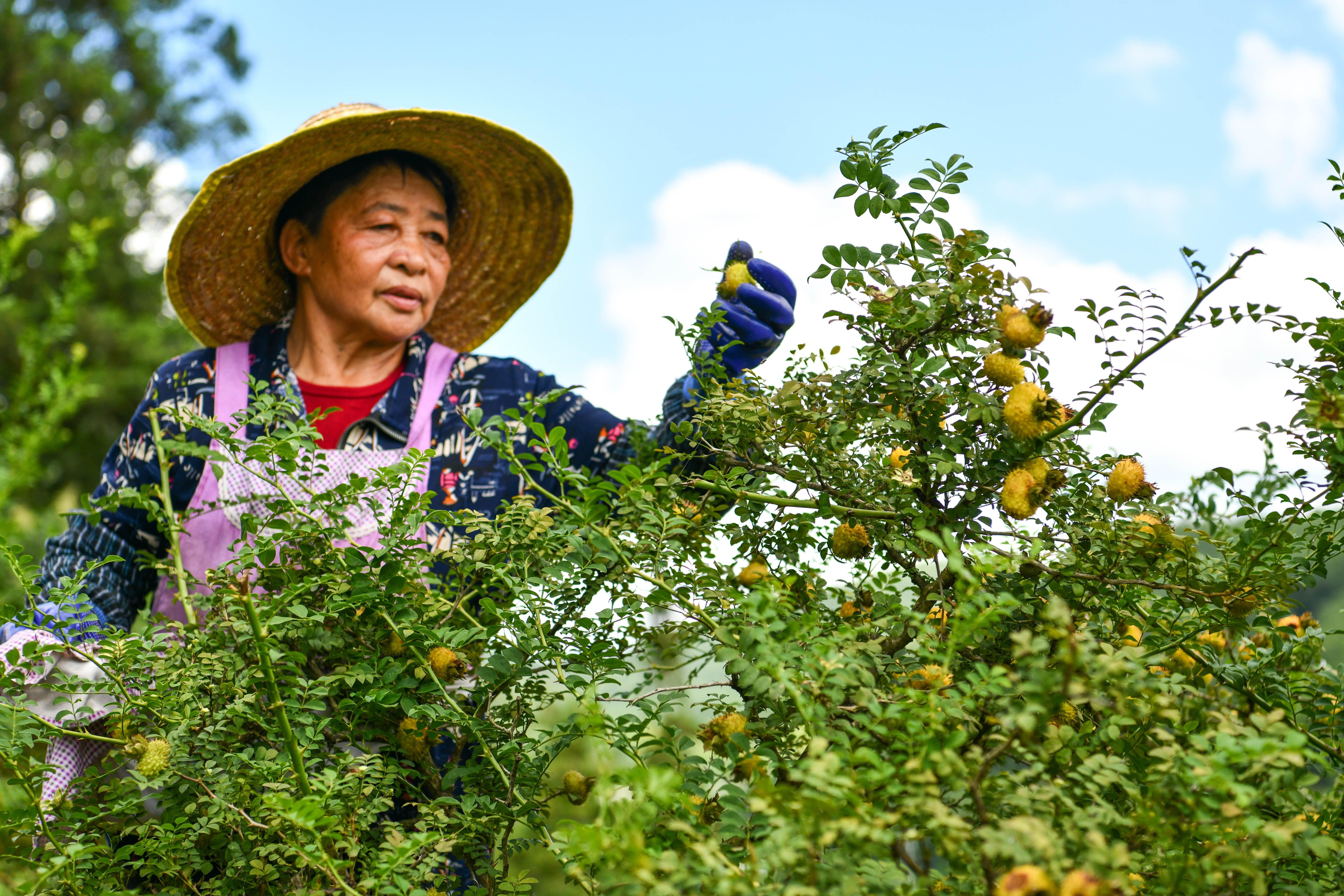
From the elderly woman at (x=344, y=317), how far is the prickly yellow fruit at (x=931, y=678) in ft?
2.55

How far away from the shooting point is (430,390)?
1851 millimetres

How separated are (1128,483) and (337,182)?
4.67ft

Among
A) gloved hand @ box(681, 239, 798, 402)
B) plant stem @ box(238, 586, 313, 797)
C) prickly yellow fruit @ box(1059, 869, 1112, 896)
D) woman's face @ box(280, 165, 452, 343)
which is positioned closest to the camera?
prickly yellow fruit @ box(1059, 869, 1112, 896)

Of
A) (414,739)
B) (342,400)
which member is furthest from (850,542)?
(342,400)

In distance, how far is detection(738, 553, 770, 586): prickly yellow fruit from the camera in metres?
1.01

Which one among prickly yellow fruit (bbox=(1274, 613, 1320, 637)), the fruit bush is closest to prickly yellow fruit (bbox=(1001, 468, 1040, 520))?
the fruit bush

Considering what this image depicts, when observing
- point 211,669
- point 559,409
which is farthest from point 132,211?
point 211,669

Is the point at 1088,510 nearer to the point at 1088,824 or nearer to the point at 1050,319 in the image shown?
the point at 1050,319

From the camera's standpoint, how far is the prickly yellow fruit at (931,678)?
0.65 meters

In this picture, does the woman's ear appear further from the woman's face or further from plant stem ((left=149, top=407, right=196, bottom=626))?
plant stem ((left=149, top=407, right=196, bottom=626))

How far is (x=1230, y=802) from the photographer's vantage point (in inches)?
24.1

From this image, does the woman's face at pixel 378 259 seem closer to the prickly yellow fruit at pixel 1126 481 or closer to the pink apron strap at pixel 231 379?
the pink apron strap at pixel 231 379

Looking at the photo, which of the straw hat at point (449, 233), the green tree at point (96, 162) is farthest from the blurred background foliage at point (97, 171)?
the straw hat at point (449, 233)

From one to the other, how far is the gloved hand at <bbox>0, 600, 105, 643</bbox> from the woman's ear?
753mm
